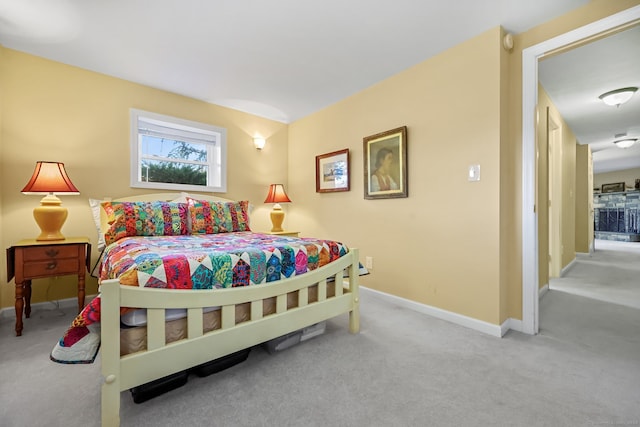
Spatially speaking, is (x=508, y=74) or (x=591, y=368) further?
(x=508, y=74)

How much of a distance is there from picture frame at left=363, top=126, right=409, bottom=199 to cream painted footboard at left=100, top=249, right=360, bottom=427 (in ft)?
4.21

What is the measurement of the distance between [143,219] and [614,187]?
44.0 feet

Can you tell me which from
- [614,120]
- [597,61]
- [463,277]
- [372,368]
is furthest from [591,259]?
[372,368]

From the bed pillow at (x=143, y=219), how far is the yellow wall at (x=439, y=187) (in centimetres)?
187

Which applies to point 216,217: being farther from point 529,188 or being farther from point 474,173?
point 529,188

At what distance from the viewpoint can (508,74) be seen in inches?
84.6

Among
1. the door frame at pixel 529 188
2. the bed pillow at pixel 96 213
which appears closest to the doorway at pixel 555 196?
the door frame at pixel 529 188

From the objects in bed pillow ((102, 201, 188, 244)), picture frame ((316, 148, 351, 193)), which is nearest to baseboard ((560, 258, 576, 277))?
picture frame ((316, 148, 351, 193))

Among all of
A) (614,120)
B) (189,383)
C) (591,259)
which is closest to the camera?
(189,383)

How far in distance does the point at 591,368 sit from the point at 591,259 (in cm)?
518

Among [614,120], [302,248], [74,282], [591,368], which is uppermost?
[614,120]

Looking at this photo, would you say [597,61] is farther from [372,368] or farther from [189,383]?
[189,383]

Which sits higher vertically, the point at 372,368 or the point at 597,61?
the point at 597,61

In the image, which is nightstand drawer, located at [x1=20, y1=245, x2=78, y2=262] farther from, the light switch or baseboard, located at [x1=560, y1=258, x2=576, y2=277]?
baseboard, located at [x1=560, y1=258, x2=576, y2=277]
